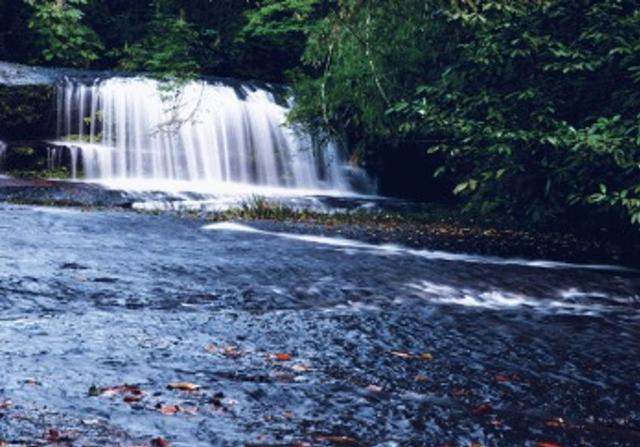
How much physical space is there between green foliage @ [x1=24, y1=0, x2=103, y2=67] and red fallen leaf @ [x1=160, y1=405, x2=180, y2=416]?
23.1m

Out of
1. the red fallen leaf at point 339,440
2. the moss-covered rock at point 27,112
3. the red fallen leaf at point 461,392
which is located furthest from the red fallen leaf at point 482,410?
the moss-covered rock at point 27,112

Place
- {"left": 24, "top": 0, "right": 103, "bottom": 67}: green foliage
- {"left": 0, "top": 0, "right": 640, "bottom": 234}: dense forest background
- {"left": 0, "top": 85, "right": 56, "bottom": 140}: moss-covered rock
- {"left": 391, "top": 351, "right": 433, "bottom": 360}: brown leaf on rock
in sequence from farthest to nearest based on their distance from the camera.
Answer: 1. {"left": 24, "top": 0, "right": 103, "bottom": 67}: green foliage
2. {"left": 0, "top": 85, "right": 56, "bottom": 140}: moss-covered rock
3. {"left": 0, "top": 0, "right": 640, "bottom": 234}: dense forest background
4. {"left": 391, "top": 351, "right": 433, "bottom": 360}: brown leaf on rock

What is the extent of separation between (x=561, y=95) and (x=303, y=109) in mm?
6281

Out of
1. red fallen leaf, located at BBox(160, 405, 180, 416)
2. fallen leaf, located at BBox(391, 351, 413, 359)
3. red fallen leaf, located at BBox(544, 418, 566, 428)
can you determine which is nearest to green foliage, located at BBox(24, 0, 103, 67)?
fallen leaf, located at BBox(391, 351, 413, 359)

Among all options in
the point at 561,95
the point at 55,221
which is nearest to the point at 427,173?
the point at 561,95

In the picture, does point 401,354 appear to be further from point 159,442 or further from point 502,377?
point 159,442

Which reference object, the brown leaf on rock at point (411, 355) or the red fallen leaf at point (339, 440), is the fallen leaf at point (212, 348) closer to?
the brown leaf on rock at point (411, 355)

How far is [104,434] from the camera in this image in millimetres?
3914

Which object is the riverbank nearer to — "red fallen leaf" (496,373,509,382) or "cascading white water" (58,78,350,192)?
"cascading white water" (58,78,350,192)

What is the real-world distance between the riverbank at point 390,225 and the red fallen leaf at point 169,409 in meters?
7.79

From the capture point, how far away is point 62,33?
25.7 meters

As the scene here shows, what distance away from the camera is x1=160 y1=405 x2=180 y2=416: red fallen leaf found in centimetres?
428

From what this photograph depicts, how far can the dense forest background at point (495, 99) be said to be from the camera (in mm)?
12188

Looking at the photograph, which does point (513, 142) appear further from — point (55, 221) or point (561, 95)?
point (55, 221)
